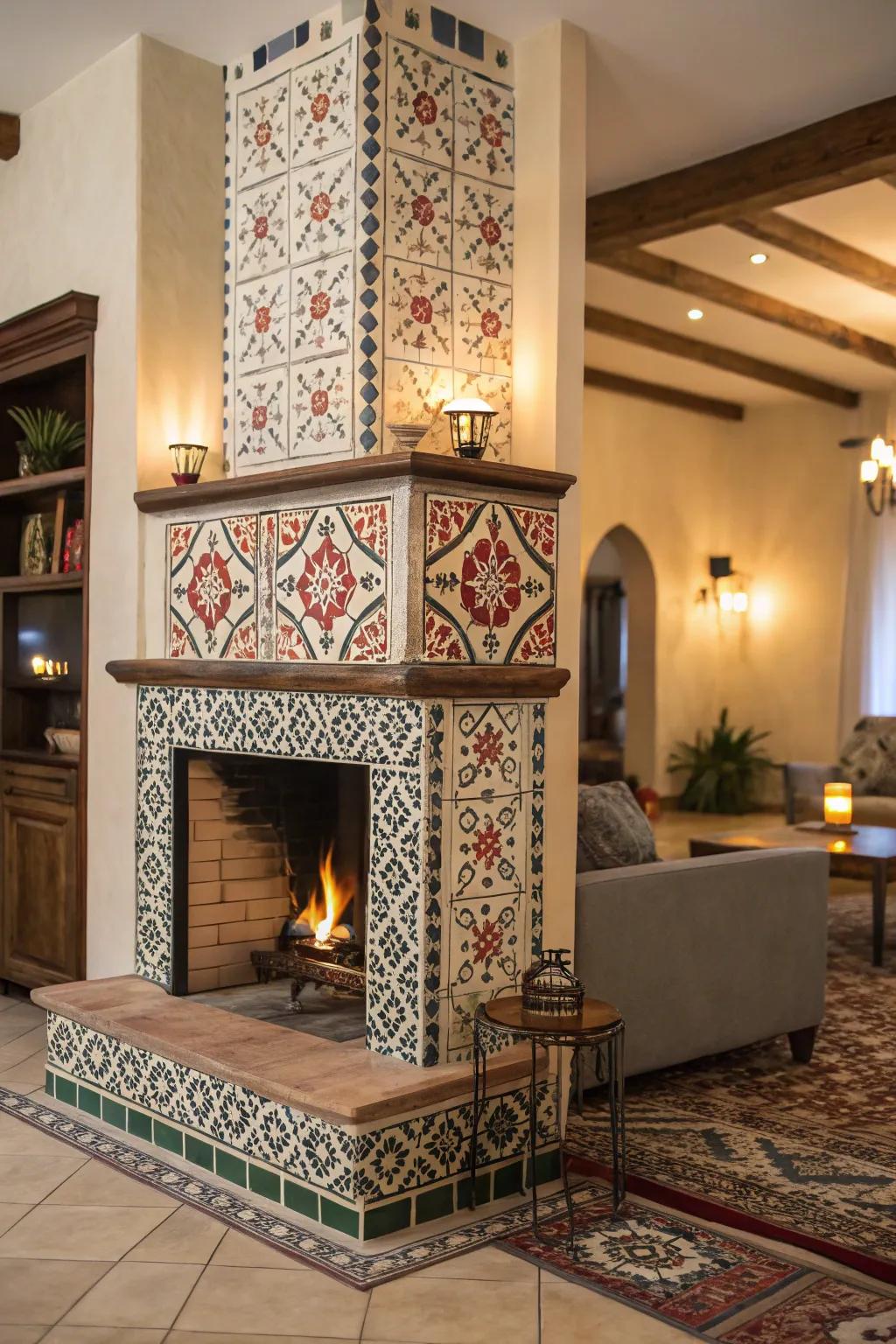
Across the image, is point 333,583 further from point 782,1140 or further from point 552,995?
point 782,1140

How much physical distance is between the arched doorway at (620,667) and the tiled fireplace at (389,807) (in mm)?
6609

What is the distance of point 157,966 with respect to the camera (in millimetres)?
4148

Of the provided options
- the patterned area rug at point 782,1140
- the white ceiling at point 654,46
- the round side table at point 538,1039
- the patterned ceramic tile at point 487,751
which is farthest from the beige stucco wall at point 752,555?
the round side table at point 538,1039

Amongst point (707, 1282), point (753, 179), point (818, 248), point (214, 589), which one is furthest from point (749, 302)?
point (707, 1282)

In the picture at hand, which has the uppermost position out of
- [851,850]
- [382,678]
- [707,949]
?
[382,678]

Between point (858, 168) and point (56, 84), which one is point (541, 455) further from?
point (56, 84)

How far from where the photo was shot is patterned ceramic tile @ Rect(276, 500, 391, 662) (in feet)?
11.2

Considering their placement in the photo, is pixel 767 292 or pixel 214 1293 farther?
pixel 767 292

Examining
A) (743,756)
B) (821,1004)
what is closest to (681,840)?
(743,756)

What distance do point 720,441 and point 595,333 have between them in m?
3.21

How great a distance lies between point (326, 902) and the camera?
14.3ft

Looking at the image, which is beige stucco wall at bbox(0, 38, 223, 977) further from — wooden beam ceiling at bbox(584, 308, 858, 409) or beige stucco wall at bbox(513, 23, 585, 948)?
wooden beam ceiling at bbox(584, 308, 858, 409)

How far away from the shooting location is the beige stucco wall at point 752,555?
1043cm

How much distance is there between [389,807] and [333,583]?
0.61 m
